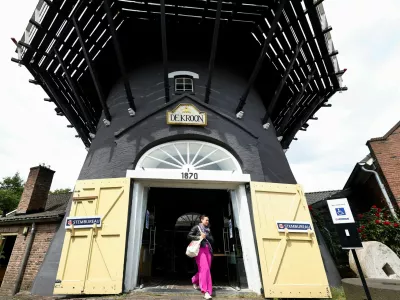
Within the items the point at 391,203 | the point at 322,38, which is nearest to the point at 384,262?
the point at 391,203

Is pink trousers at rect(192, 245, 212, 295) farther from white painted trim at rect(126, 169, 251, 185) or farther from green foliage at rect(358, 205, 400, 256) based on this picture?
green foliage at rect(358, 205, 400, 256)

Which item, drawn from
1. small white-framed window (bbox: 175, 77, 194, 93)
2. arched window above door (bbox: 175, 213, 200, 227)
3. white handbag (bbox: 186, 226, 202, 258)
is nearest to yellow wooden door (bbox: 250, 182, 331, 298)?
white handbag (bbox: 186, 226, 202, 258)

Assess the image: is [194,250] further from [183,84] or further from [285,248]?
[183,84]

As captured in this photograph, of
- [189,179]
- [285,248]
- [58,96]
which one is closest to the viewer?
[285,248]

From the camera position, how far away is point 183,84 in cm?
839

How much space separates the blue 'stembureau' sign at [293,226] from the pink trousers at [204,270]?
1.84 meters

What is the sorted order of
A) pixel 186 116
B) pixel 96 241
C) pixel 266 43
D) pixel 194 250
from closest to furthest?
pixel 194 250
pixel 96 241
pixel 266 43
pixel 186 116

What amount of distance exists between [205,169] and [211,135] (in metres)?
1.02

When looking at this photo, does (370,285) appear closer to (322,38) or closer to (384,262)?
(384,262)

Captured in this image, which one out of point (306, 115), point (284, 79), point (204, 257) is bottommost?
point (204, 257)

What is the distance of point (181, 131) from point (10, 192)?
30453mm

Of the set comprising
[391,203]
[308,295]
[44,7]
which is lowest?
[308,295]

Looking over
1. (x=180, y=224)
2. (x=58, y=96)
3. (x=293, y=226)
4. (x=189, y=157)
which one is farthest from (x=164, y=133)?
(x=180, y=224)

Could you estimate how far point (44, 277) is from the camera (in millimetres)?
5617
